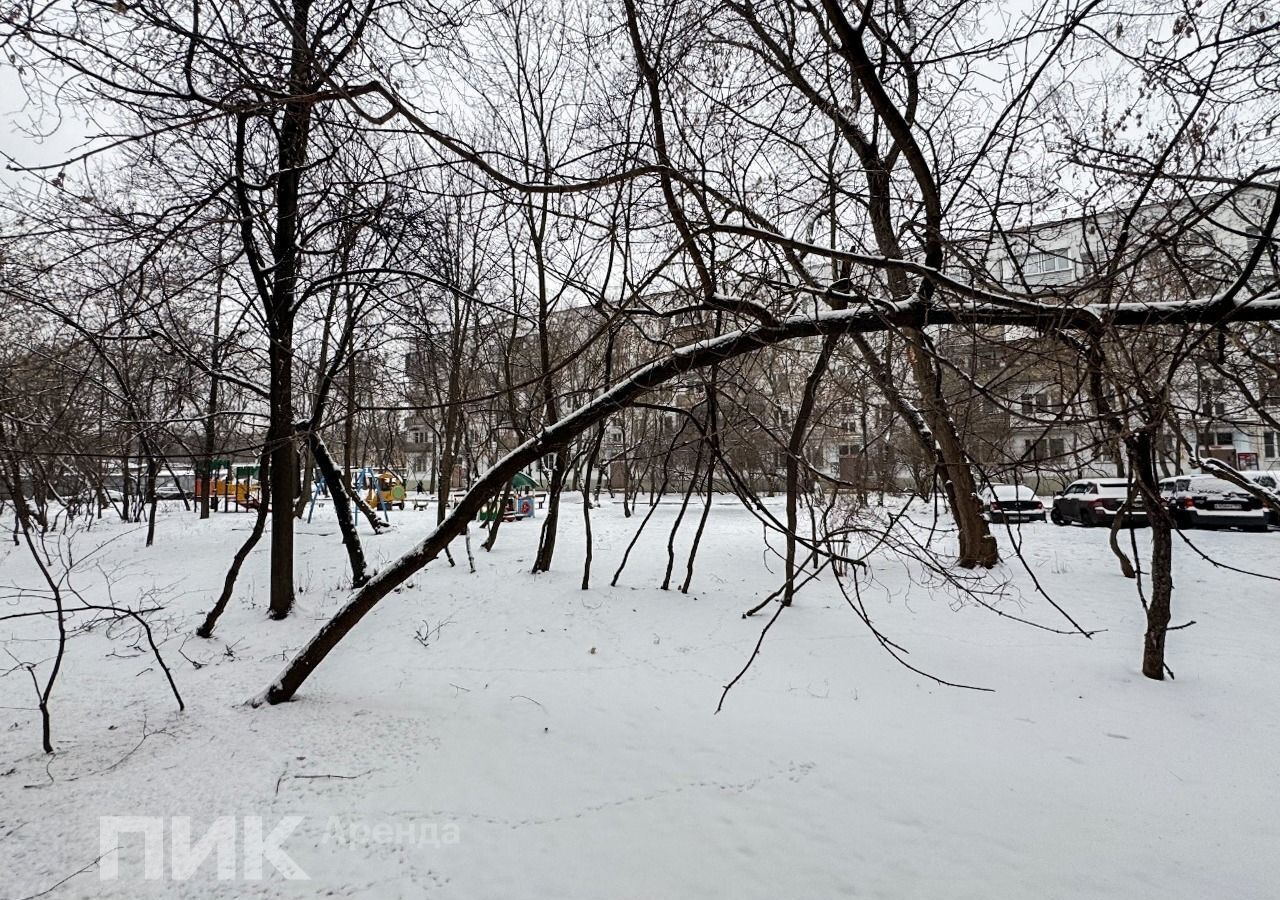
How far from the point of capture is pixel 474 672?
5.68 meters

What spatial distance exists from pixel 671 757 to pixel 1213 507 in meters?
15.4

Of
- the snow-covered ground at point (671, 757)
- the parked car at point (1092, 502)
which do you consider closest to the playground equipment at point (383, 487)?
the snow-covered ground at point (671, 757)

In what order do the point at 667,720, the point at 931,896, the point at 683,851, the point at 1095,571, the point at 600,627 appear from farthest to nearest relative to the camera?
the point at 1095,571 → the point at 600,627 → the point at 667,720 → the point at 683,851 → the point at 931,896

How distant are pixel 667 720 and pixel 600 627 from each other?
8.60ft

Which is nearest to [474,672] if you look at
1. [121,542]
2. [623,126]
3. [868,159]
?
[623,126]

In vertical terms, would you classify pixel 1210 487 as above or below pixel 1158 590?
above

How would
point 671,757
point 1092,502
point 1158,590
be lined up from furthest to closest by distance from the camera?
point 1092,502, point 1158,590, point 671,757

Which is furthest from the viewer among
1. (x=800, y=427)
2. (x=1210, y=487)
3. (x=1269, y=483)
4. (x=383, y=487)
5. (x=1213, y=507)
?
(x=383, y=487)

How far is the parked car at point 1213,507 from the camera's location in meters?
12.9

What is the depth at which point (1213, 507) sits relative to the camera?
13250 millimetres

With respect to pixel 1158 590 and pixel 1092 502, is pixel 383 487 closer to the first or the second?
pixel 1092 502

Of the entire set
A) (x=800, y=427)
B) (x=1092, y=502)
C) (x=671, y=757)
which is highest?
(x=800, y=427)

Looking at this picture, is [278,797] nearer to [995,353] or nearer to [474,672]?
[474,672]

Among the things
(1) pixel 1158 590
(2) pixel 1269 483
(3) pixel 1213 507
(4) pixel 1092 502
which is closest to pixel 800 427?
(1) pixel 1158 590
